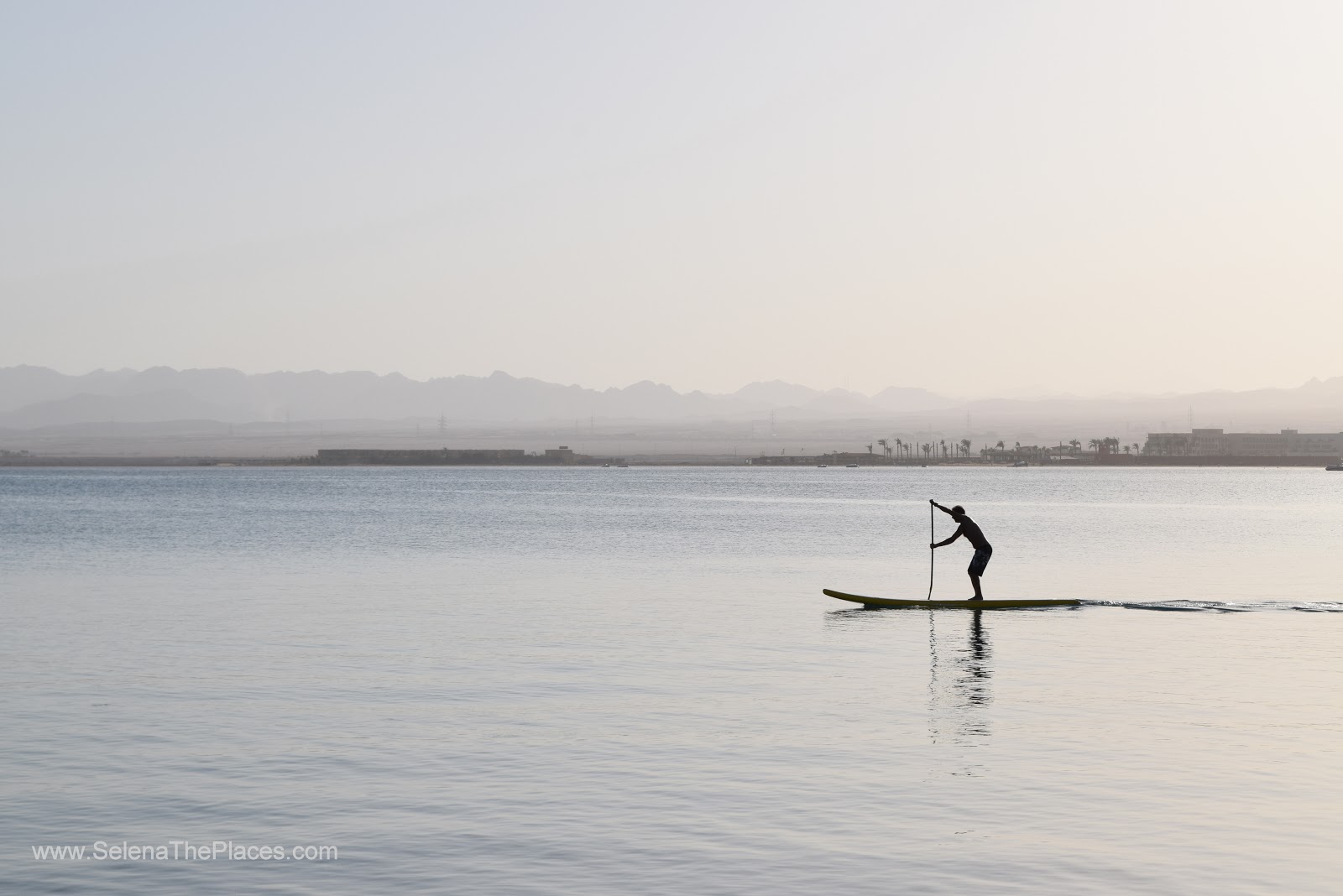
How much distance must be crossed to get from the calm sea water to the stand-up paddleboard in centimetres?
32

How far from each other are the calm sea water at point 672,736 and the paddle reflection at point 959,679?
0.50 feet

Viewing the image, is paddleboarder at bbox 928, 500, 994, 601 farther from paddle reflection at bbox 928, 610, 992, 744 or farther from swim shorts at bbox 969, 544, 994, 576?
paddle reflection at bbox 928, 610, 992, 744

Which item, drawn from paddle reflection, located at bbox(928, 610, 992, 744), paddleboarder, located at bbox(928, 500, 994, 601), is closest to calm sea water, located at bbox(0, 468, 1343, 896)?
paddle reflection, located at bbox(928, 610, 992, 744)

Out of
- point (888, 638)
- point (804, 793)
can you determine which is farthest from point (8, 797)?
point (888, 638)

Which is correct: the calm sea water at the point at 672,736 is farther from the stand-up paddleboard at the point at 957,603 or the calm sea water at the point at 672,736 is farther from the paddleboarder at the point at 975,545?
the paddleboarder at the point at 975,545

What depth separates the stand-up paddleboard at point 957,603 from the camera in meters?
35.9

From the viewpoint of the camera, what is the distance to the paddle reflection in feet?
64.1

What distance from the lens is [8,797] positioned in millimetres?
15578

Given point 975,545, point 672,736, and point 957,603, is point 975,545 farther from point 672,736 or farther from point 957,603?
point 672,736

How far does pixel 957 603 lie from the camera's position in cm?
3597

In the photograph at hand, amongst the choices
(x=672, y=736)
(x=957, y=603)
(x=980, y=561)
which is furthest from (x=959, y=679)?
(x=980, y=561)

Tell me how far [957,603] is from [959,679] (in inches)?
460

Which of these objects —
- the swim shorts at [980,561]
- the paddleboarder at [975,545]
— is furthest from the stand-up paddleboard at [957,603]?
the swim shorts at [980,561]

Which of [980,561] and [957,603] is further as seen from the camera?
[980,561]
